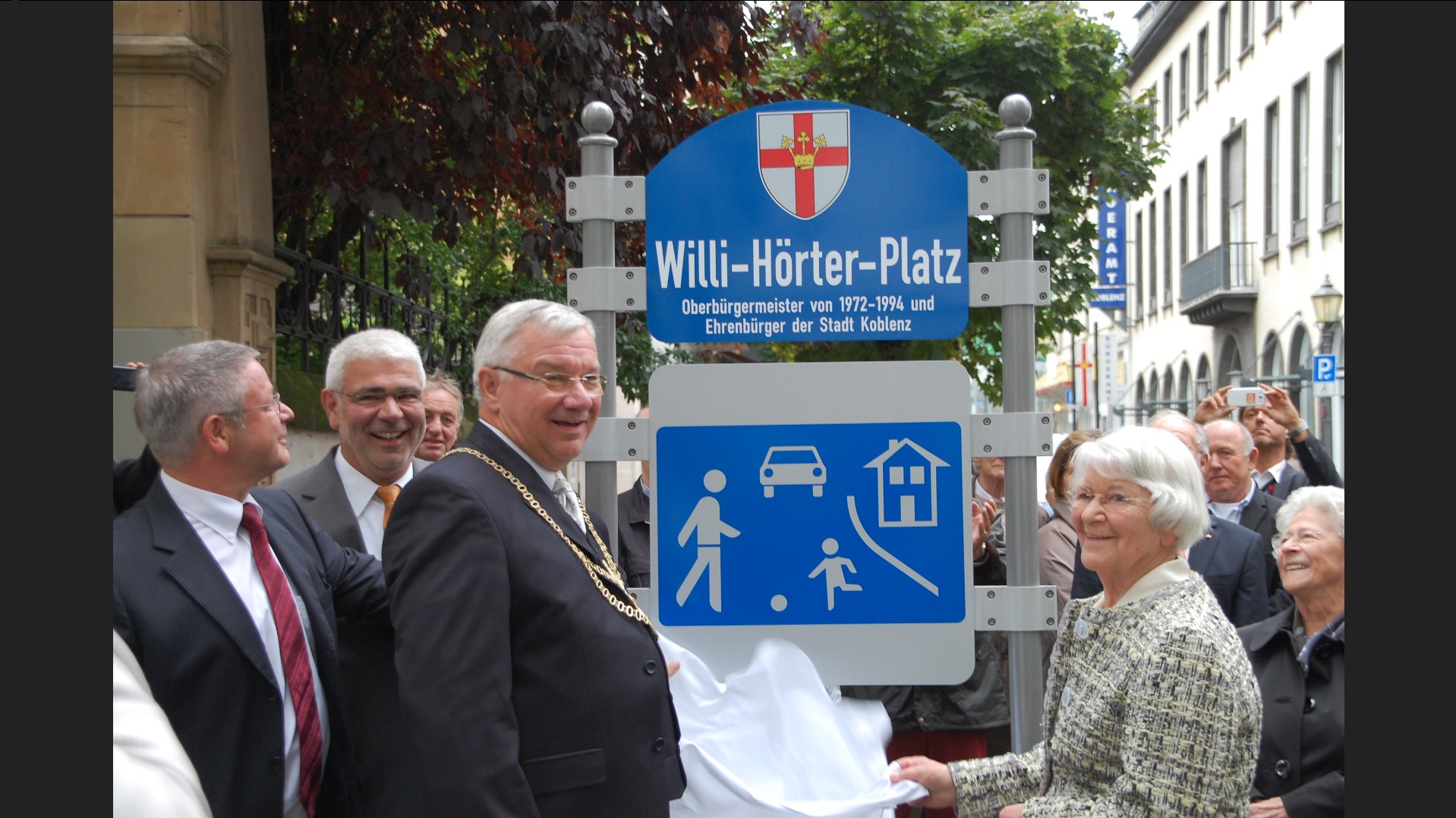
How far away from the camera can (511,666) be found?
226cm

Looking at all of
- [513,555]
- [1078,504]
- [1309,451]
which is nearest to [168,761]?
[513,555]

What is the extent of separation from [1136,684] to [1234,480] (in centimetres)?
313

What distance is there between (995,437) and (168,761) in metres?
1.84

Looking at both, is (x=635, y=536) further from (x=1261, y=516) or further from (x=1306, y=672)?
(x=1261, y=516)

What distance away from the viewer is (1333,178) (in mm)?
23094

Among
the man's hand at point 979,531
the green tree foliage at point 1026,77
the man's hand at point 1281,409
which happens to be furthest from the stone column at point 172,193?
the green tree foliage at point 1026,77

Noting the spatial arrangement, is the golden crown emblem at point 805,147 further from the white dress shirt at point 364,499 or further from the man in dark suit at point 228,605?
the white dress shirt at point 364,499

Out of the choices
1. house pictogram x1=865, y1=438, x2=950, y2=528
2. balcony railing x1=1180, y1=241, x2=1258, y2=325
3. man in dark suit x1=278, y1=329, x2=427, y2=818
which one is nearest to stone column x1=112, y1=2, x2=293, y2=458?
man in dark suit x1=278, y1=329, x2=427, y2=818

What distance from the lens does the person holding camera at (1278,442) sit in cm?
566

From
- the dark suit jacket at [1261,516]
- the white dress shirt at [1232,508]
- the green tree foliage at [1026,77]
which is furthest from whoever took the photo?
the green tree foliage at [1026,77]

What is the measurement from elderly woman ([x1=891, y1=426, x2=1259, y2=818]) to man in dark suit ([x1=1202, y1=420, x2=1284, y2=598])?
268 cm

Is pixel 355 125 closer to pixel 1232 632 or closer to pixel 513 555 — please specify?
pixel 513 555

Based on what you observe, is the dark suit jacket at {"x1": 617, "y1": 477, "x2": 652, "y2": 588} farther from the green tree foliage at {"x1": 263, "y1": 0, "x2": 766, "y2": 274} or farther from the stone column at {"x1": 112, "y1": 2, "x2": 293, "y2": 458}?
the stone column at {"x1": 112, "y1": 2, "x2": 293, "y2": 458}

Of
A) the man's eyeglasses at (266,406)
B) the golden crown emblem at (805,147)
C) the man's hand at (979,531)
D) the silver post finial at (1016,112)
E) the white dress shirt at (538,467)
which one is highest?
the silver post finial at (1016,112)
